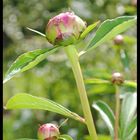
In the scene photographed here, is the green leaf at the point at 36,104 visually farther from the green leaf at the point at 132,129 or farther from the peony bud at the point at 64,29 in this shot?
the green leaf at the point at 132,129

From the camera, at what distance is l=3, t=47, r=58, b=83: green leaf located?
30.8 inches

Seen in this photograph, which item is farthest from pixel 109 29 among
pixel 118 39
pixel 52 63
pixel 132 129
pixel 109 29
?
pixel 52 63

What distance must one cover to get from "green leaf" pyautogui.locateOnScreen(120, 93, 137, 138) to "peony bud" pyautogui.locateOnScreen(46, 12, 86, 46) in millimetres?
398

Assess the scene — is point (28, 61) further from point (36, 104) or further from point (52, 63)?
point (52, 63)

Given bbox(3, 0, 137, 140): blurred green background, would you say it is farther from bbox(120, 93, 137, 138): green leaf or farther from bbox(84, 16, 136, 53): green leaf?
bbox(84, 16, 136, 53): green leaf

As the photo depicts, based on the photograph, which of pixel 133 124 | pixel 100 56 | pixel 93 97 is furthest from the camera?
pixel 100 56

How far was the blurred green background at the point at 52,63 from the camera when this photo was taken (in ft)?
7.63

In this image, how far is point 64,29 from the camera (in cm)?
77

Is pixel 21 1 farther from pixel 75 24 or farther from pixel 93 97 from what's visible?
pixel 75 24

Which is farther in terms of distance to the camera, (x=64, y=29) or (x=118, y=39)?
(x=118, y=39)

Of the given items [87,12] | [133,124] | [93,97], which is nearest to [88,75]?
[133,124]

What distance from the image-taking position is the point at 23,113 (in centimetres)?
274

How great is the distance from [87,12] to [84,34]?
172cm

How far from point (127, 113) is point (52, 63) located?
135 cm
